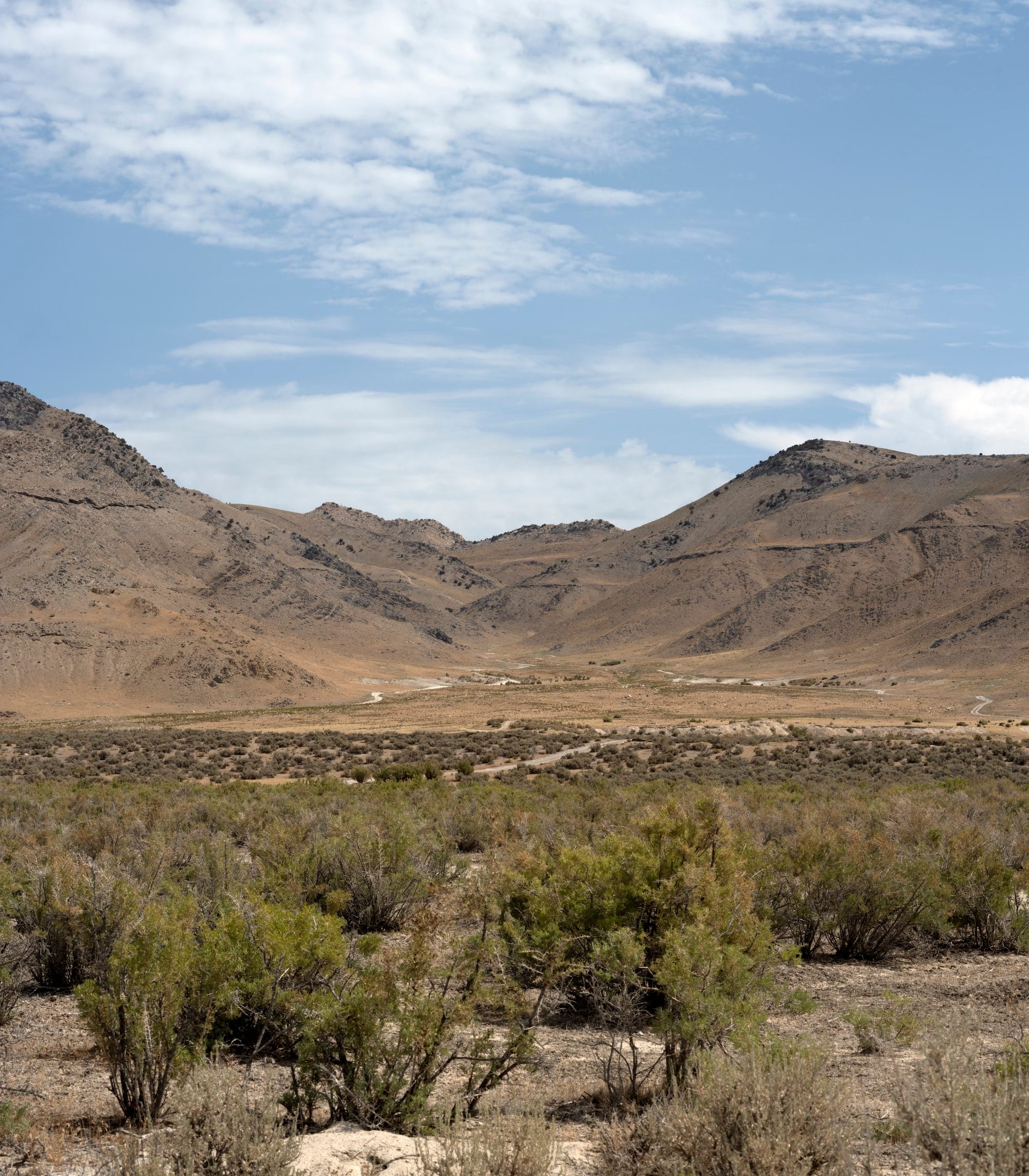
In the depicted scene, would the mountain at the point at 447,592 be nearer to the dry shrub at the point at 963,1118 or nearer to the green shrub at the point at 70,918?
the green shrub at the point at 70,918

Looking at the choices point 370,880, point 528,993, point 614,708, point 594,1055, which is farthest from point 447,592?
point 594,1055

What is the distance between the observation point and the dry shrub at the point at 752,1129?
457cm

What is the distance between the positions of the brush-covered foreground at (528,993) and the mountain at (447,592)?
200ft

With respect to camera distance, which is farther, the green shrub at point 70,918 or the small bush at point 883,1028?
the green shrub at point 70,918

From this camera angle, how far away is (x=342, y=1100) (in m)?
6.18

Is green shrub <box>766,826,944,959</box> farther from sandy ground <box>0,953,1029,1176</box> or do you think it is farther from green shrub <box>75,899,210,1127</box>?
green shrub <box>75,899,210,1127</box>

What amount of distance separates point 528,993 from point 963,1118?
19.6 feet

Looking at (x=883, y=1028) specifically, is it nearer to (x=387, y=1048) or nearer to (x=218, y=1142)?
(x=387, y=1048)

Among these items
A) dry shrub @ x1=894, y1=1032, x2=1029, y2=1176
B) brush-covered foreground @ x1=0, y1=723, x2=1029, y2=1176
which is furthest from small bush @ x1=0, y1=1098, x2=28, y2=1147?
dry shrub @ x1=894, y1=1032, x2=1029, y2=1176

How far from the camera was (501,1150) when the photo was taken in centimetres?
466

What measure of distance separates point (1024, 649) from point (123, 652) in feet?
245

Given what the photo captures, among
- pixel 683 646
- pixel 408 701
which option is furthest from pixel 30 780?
pixel 683 646

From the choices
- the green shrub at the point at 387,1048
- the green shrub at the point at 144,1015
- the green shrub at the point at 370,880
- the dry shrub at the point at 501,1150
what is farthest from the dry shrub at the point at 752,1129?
the green shrub at the point at 370,880

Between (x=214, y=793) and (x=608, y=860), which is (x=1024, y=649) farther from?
(x=608, y=860)
